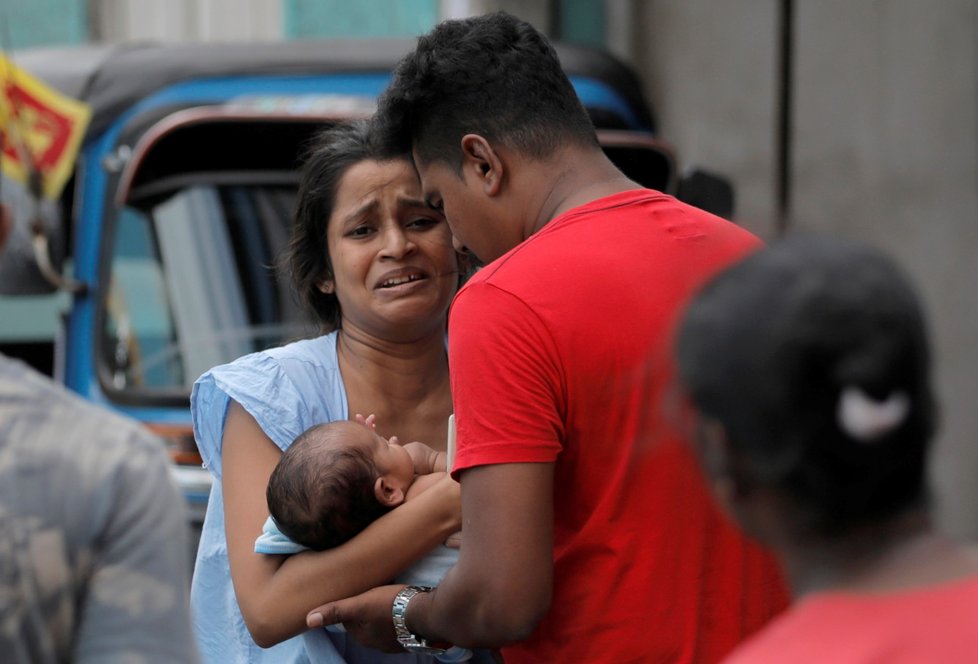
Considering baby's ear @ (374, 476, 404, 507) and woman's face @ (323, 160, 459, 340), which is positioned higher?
woman's face @ (323, 160, 459, 340)

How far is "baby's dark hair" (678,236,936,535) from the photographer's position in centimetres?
Answer: 132

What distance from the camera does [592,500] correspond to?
207 centimetres

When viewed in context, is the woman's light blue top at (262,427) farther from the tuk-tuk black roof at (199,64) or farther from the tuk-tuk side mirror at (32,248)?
the tuk-tuk black roof at (199,64)

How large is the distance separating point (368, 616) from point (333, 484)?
0.73ft

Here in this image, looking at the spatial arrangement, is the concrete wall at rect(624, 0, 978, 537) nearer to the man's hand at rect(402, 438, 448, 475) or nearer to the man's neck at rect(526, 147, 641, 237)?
the man's hand at rect(402, 438, 448, 475)

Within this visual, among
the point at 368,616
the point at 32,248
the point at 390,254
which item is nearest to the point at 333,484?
the point at 368,616

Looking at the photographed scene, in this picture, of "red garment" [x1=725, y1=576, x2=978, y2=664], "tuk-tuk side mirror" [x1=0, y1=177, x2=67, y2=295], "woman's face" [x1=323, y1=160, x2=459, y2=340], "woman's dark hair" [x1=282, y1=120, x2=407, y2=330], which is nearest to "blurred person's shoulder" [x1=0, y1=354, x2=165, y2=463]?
"red garment" [x1=725, y1=576, x2=978, y2=664]

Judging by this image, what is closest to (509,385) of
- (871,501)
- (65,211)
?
(871,501)

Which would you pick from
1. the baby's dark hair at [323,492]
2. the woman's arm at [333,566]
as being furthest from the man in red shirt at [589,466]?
the baby's dark hair at [323,492]

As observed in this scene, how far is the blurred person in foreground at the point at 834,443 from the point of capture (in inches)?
51.9

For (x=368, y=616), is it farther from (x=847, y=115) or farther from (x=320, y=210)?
(x=847, y=115)

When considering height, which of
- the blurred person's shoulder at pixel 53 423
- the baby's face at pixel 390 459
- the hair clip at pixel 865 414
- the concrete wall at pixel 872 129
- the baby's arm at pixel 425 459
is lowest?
the concrete wall at pixel 872 129

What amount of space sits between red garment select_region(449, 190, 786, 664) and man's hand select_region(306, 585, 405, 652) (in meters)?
0.32

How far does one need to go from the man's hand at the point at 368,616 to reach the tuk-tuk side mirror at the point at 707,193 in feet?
8.67
